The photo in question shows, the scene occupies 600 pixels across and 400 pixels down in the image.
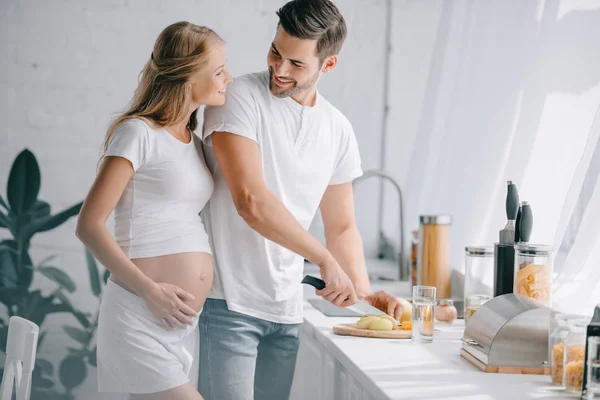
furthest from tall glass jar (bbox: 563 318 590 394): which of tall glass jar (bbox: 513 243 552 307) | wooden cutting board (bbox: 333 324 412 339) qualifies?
wooden cutting board (bbox: 333 324 412 339)

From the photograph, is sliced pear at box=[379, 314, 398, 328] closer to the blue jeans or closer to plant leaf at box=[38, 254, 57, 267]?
the blue jeans

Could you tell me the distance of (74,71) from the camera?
3.01 m

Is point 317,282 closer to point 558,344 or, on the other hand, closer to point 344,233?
point 344,233

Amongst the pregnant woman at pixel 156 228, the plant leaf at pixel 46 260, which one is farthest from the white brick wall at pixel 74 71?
the pregnant woman at pixel 156 228

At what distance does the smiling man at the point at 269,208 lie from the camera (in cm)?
170

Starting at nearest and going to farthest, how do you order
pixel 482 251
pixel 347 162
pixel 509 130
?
pixel 347 162
pixel 482 251
pixel 509 130

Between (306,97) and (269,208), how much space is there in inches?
14.4

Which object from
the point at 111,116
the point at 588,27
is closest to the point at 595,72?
the point at 588,27

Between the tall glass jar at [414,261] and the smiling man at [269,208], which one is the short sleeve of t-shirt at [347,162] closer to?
the smiling man at [269,208]

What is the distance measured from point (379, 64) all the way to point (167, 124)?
6.06 ft

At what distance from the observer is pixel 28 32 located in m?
2.97

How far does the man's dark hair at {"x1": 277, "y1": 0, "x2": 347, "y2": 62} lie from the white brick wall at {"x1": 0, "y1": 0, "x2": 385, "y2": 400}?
52.7 inches

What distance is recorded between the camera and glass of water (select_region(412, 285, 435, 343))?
1842mm

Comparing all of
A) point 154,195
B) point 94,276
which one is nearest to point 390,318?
point 154,195
